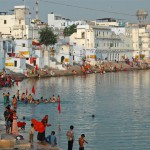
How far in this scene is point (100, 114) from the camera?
32000mm

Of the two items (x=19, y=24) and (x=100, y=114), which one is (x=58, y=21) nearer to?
(x=19, y=24)

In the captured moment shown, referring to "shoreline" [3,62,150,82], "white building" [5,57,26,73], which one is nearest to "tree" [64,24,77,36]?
"shoreline" [3,62,150,82]

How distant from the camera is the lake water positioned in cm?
2284

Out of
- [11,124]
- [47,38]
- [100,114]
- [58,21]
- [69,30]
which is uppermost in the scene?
[58,21]

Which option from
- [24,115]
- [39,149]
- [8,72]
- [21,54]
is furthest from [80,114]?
[21,54]

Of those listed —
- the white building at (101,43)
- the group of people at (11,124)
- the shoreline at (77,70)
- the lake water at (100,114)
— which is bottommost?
the lake water at (100,114)

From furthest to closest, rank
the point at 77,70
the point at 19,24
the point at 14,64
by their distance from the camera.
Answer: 1. the point at 19,24
2. the point at 77,70
3. the point at 14,64

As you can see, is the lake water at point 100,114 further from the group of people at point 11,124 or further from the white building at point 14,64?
the white building at point 14,64

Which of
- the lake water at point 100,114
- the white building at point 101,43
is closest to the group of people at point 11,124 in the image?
the lake water at point 100,114

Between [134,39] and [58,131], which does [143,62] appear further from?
[58,131]

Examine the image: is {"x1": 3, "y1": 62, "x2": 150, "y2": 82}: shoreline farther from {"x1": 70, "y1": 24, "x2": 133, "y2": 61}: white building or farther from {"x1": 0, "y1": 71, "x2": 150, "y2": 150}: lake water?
{"x1": 0, "y1": 71, "x2": 150, "y2": 150}: lake water

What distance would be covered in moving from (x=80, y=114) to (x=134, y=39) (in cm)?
7688

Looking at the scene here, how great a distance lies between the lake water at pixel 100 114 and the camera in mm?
22844

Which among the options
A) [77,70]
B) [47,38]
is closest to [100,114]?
[47,38]
